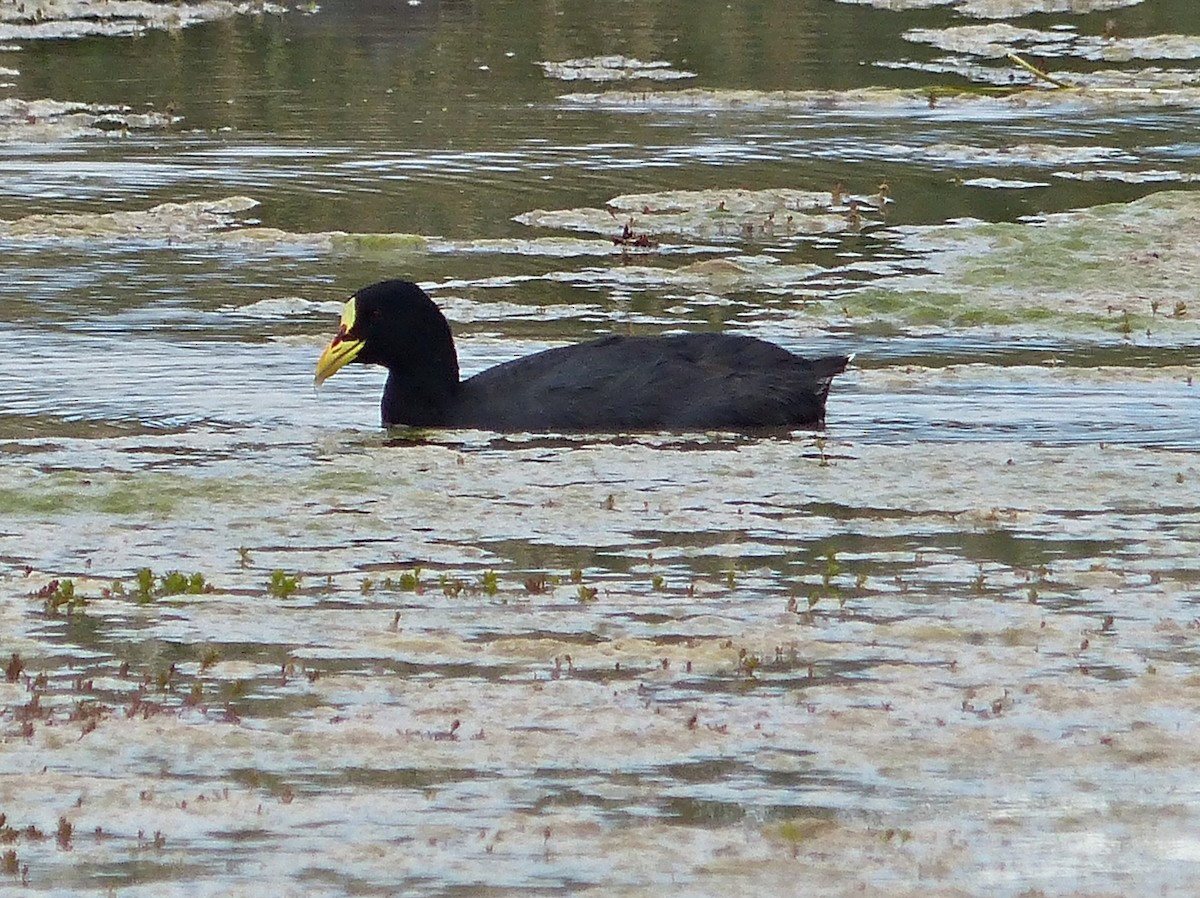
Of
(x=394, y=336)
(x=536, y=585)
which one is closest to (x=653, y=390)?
(x=394, y=336)

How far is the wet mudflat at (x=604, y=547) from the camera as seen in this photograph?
20.7 ft

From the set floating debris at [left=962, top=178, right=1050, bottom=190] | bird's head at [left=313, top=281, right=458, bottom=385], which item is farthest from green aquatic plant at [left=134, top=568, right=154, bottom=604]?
floating debris at [left=962, top=178, right=1050, bottom=190]

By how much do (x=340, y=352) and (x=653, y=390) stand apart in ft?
5.79

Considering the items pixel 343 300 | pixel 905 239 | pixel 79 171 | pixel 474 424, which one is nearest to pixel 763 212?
pixel 905 239

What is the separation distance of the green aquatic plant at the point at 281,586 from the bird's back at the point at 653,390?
351 cm

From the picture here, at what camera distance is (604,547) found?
9.44m

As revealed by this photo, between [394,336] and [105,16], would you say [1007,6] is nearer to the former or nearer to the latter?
[105,16]

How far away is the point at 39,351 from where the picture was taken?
1427 centimetres

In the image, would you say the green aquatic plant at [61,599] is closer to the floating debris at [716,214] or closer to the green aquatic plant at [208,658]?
the green aquatic plant at [208,658]

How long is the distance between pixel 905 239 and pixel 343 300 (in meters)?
4.67

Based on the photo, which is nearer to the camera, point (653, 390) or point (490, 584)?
point (490, 584)

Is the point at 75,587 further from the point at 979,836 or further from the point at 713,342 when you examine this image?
the point at 713,342

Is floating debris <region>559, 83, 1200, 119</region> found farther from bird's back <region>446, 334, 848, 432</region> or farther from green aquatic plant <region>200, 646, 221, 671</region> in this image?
green aquatic plant <region>200, 646, 221, 671</region>

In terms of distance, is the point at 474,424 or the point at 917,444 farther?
the point at 474,424
